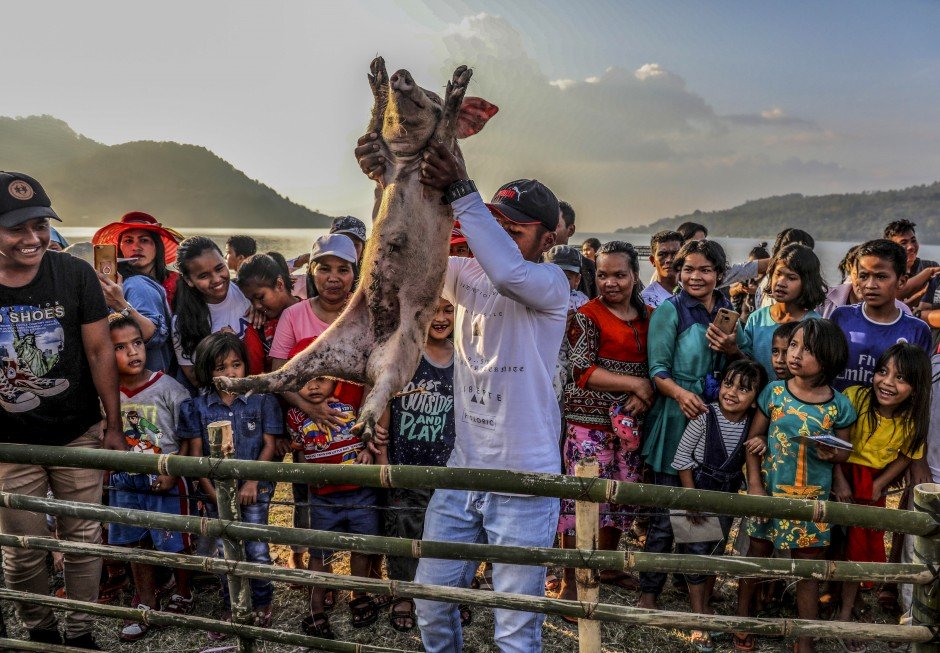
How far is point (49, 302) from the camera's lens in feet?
9.93

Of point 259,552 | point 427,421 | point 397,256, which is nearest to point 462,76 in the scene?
point 397,256

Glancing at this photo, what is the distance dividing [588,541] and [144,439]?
2.88 meters

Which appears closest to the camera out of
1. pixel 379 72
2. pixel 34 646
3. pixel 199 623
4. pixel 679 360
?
pixel 379 72

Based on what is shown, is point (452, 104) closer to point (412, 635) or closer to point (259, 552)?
point (259, 552)

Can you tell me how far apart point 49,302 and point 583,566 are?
118 inches

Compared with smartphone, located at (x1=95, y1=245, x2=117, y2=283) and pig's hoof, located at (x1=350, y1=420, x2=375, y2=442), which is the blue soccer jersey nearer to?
pig's hoof, located at (x1=350, y1=420, x2=375, y2=442)

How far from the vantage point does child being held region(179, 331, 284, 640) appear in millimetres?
3498

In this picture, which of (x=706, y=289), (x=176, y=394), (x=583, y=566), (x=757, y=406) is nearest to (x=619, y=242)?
(x=706, y=289)

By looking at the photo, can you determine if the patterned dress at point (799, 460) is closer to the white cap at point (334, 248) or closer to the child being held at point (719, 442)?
the child being held at point (719, 442)

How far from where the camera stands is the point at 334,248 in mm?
3684

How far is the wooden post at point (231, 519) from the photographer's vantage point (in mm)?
2340

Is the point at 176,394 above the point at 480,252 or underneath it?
underneath

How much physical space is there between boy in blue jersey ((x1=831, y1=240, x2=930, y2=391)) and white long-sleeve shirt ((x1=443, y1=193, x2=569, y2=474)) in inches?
96.4

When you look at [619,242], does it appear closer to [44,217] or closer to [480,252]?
[480,252]
